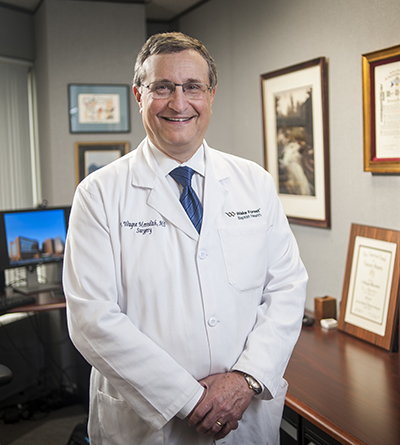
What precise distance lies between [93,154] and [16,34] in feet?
3.34

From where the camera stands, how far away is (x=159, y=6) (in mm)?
3586

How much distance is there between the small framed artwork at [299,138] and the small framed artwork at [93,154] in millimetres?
1232

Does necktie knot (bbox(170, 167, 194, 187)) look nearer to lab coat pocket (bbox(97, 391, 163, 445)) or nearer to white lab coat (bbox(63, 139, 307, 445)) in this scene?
white lab coat (bbox(63, 139, 307, 445))

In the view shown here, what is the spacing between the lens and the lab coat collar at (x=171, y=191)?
1428mm

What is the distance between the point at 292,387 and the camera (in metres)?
1.78

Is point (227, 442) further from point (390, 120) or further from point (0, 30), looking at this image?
point (0, 30)

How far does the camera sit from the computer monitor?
2992 millimetres

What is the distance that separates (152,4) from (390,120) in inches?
88.9

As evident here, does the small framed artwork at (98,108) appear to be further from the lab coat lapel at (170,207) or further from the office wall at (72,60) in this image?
the lab coat lapel at (170,207)

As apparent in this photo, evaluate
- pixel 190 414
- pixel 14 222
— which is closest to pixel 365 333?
pixel 190 414

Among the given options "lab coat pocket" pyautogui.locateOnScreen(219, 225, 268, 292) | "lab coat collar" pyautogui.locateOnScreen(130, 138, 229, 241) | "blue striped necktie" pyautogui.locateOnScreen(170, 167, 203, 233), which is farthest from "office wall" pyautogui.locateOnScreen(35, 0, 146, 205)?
"lab coat pocket" pyautogui.locateOnScreen(219, 225, 268, 292)

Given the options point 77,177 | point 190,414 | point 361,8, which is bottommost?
point 190,414

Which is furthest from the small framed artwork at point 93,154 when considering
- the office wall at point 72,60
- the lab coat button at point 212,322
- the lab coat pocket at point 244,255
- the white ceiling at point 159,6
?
the lab coat button at point 212,322

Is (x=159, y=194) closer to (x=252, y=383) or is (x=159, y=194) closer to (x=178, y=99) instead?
(x=178, y=99)
